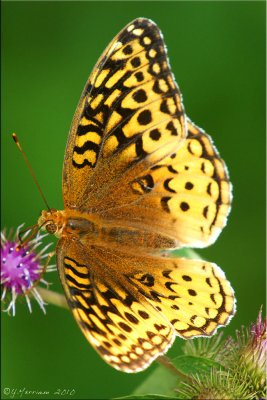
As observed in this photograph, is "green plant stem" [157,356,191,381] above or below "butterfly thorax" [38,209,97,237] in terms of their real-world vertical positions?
below

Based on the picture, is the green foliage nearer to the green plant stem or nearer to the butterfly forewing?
the green plant stem

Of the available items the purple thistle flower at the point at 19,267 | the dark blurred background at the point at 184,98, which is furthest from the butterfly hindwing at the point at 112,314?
the dark blurred background at the point at 184,98

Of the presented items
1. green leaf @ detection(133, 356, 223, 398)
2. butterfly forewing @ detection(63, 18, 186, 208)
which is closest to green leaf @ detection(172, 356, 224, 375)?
green leaf @ detection(133, 356, 223, 398)

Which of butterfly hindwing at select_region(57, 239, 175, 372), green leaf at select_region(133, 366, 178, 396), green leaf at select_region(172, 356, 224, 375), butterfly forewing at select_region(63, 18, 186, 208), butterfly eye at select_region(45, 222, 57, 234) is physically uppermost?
butterfly forewing at select_region(63, 18, 186, 208)

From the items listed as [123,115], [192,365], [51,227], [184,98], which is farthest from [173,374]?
[184,98]

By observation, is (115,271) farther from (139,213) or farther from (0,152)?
(0,152)

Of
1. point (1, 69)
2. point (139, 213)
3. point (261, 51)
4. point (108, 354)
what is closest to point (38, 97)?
point (1, 69)

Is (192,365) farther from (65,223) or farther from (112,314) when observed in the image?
(65,223)
